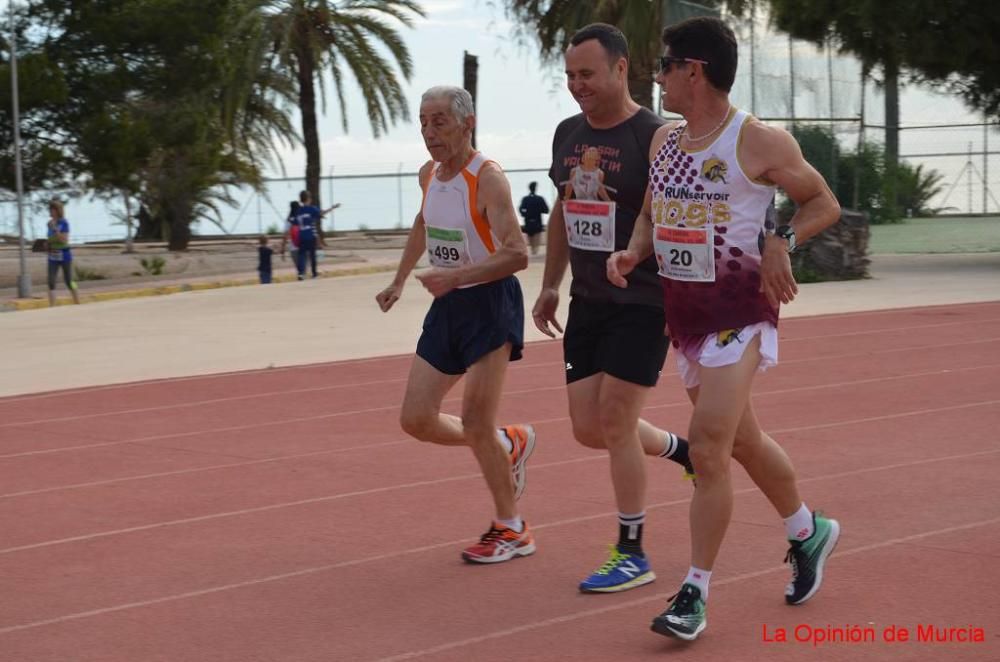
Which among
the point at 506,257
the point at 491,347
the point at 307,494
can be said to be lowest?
the point at 307,494

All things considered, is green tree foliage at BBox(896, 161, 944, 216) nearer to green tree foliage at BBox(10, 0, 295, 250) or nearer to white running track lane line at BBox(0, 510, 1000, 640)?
green tree foliage at BBox(10, 0, 295, 250)

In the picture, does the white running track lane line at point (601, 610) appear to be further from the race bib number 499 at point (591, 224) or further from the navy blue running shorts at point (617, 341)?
the race bib number 499 at point (591, 224)

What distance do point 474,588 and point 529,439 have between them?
43.4 inches

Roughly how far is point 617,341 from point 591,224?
47cm

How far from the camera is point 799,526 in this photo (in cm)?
514

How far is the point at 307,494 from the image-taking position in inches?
299

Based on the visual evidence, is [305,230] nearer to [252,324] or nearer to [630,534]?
[252,324]

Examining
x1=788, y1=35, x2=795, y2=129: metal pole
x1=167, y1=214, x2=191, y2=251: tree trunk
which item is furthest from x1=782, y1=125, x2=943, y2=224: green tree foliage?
x1=167, y1=214, x2=191, y2=251: tree trunk

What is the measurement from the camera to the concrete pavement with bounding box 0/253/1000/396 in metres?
13.9

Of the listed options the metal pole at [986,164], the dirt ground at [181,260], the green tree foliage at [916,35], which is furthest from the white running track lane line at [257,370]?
the metal pole at [986,164]

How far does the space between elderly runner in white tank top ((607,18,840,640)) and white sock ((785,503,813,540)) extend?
394 millimetres

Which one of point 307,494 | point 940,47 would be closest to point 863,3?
point 940,47

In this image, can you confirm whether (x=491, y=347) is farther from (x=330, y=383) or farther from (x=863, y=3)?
(x=863, y=3)

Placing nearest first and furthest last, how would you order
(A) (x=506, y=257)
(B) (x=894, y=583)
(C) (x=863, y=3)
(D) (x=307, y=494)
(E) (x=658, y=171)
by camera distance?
(E) (x=658, y=171)
(B) (x=894, y=583)
(A) (x=506, y=257)
(D) (x=307, y=494)
(C) (x=863, y=3)
